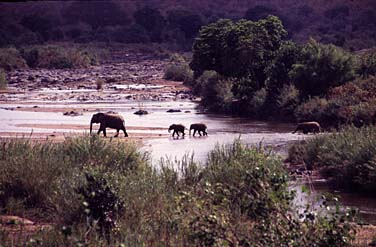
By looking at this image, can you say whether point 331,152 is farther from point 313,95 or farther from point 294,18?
point 294,18

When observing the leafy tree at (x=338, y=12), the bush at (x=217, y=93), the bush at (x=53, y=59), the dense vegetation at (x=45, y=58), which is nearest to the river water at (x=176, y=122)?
the bush at (x=217, y=93)

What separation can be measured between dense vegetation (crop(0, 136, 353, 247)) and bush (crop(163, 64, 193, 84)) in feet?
148

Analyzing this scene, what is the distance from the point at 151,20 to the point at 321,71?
7628 centimetres

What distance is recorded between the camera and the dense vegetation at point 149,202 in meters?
9.29

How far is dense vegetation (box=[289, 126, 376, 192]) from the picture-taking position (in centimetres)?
1873

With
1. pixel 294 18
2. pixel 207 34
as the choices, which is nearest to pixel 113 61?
pixel 294 18

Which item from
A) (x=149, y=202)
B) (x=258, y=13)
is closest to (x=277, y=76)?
(x=149, y=202)

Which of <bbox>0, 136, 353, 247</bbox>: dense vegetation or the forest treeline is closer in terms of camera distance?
<bbox>0, 136, 353, 247</bbox>: dense vegetation

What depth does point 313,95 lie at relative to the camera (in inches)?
1499

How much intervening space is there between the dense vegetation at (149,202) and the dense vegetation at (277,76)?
17.4 metres

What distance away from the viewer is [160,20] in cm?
11269

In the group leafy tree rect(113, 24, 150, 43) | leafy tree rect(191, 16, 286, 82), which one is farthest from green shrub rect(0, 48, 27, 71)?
leafy tree rect(191, 16, 286, 82)

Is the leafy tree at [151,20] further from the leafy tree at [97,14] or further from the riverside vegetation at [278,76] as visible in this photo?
the riverside vegetation at [278,76]

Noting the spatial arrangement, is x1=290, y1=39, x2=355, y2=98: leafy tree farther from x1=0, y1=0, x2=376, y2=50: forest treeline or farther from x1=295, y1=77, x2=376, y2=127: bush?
x1=0, y1=0, x2=376, y2=50: forest treeline
